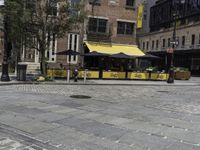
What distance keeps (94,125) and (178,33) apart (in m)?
54.9

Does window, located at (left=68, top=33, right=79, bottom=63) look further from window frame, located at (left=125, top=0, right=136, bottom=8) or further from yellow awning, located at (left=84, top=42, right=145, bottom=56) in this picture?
window frame, located at (left=125, top=0, right=136, bottom=8)

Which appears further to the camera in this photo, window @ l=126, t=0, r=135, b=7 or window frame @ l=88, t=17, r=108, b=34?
window @ l=126, t=0, r=135, b=7

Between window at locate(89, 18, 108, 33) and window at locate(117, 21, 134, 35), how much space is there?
76.5 inches

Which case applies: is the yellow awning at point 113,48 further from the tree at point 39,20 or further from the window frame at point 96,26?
the tree at point 39,20

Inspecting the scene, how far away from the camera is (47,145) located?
7383 millimetres

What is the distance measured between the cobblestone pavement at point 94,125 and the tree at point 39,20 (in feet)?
33.7

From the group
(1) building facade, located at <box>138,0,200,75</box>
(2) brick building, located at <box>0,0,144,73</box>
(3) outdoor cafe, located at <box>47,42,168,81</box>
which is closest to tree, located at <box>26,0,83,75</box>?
(3) outdoor cafe, located at <box>47,42,168,81</box>

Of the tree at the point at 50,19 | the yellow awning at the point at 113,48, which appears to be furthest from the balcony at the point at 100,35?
the tree at the point at 50,19

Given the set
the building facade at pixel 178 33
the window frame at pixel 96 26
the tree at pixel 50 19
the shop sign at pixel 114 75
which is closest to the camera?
the tree at pixel 50 19

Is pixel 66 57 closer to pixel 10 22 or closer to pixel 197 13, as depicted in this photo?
pixel 10 22

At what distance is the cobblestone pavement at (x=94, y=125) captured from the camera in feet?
25.0

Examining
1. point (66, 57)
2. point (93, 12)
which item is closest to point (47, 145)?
point (66, 57)

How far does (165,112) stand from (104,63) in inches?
1014

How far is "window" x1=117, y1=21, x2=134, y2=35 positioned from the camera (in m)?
39.1
